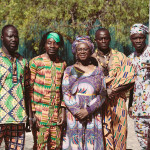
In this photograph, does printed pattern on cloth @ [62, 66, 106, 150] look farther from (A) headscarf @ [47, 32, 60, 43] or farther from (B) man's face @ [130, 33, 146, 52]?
(B) man's face @ [130, 33, 146, 52]

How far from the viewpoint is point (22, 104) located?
3916 millimetres

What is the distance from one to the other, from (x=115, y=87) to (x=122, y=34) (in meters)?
5.81

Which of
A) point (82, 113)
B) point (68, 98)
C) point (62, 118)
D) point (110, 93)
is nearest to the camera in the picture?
point (82, 113)

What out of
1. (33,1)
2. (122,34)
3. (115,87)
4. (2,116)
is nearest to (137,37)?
(115,87)

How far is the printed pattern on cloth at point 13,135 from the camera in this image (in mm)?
3883

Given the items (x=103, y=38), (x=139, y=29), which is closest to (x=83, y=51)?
(x=103, y=38)

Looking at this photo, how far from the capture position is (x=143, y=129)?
421 centimetres

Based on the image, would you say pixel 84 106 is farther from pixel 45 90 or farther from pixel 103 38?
pixel 103 38

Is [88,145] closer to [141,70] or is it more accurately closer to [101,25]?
[141,70]

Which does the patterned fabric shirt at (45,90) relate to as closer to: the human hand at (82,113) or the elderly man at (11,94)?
the elderly man at (11,94)

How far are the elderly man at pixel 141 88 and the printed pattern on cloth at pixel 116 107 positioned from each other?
0.12m

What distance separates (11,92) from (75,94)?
0.82m

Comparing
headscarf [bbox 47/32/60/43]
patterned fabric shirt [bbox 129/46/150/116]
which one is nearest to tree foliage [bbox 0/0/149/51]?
headscarf [bbox 47/32/60/43]

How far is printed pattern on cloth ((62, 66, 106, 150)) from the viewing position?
3859 mm
